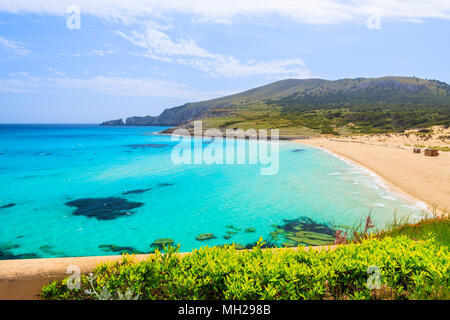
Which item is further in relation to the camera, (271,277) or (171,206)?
(171,206)

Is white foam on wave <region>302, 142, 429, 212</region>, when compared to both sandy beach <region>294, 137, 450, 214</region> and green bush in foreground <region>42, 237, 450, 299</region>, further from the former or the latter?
green bush in foreground <region>42, 237, 450, 299</region>

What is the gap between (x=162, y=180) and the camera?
76.6 ft

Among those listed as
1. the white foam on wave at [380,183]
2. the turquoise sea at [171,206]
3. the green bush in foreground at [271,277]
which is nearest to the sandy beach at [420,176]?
the white foam on wave at [380,183]

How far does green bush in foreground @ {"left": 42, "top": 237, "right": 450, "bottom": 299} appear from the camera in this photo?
3.24m

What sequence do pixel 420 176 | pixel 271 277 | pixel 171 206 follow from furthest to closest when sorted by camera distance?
pixel 420 176
pixel 171 206
pixel 271 277


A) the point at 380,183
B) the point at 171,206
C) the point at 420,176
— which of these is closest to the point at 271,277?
the point at 171,206

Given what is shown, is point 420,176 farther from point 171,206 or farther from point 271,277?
point 271,277

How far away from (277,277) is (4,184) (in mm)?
28259

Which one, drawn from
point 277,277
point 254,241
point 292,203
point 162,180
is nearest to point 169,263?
point 277,277

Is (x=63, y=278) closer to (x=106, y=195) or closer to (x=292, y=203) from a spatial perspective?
(x=292, y=203)

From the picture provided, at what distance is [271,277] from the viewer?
10.8ft

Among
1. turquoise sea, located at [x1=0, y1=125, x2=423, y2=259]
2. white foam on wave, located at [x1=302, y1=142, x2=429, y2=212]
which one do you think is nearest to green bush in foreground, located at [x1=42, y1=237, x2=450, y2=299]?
turquoise sea, located at [x1=0, y1=125, x2=423, y2=259]
